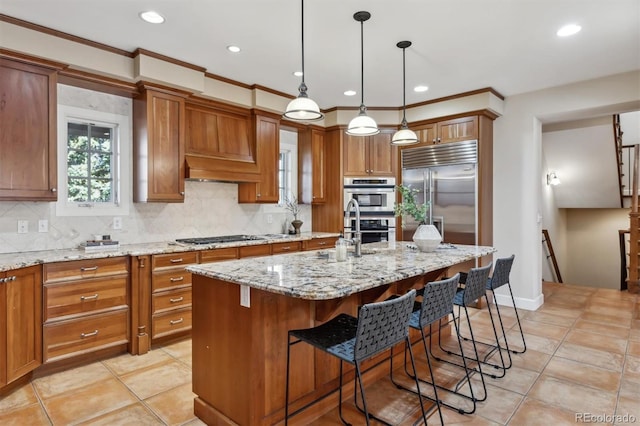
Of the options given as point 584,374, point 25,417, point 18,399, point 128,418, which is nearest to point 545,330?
point 584,374

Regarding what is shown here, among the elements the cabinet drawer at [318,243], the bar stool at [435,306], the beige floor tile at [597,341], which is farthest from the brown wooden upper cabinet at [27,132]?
the beige floor tile at [597,341]

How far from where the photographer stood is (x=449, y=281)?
218cm

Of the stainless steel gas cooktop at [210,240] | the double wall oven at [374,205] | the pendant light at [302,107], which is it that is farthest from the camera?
the double wall oven at [374,205]

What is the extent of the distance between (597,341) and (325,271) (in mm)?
3084

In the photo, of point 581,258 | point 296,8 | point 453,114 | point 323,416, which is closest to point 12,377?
point 323,416

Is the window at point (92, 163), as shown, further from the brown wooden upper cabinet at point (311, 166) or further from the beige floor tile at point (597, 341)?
the beige floor tile at point (597, 341)

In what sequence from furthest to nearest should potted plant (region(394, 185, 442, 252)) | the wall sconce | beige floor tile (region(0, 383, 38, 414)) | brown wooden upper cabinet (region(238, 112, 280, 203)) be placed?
the wall sconce, brown wooden upper cabinet (region(238, 112, 280, 203)), potted plant (region(394, 185, 442, 252)), beige floor tile (region(0, 383, 38, 414))

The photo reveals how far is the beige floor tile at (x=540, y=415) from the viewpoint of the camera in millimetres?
2129

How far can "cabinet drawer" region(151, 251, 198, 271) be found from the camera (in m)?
3.21

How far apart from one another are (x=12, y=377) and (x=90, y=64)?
8.12 feet

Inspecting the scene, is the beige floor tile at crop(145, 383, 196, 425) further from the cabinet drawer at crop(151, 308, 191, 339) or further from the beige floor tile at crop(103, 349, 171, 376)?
the cabinet drawer at crop(151, 308, 191, 339)

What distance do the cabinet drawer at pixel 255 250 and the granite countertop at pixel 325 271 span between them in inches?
47.6

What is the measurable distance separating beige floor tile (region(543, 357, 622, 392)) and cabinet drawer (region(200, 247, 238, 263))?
293 cm

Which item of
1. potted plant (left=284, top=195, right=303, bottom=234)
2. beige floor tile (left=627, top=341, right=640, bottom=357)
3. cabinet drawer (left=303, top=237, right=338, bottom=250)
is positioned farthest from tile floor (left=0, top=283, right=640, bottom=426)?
potted plant (left=284, top=195, right=303, bottom=234)
